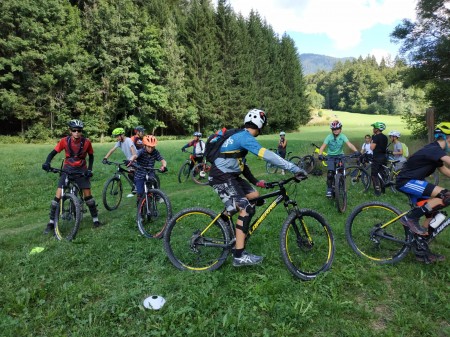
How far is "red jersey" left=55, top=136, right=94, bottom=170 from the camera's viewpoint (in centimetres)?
714

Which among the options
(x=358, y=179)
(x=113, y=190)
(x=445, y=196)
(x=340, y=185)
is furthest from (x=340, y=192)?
(x=113, y=190)

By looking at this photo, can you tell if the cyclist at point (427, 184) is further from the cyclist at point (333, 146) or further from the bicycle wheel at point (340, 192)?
the cyclist at point (333, 146)

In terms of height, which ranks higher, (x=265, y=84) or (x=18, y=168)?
(x=265, y=84)

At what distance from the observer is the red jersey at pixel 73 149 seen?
714 cm

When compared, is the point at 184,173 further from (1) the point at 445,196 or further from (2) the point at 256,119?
(1) the point at 445,196

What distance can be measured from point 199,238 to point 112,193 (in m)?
5.62

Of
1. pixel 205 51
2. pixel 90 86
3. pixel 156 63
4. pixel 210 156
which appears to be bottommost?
pixel 210 156

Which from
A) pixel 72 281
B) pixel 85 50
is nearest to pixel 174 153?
pixel 72 281

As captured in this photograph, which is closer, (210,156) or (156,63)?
(210,156)

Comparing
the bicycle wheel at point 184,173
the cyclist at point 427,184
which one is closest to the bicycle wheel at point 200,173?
the bicycle wheel at point 184,173

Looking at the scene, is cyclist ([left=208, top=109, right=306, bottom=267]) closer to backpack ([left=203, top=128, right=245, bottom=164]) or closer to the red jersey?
backpack ([left=203, top=128, right=245, bottom=164])

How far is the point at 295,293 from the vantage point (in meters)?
4.28

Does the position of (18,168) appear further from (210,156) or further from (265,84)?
(265,84)

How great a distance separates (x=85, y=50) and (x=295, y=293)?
41143 millimetres
